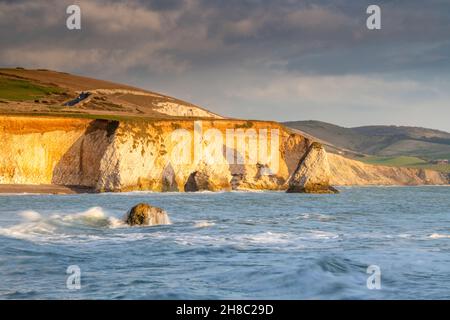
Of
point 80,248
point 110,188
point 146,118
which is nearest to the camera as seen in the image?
point 80,248

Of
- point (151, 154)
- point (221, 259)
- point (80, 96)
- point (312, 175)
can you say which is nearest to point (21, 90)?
point (80, 96)

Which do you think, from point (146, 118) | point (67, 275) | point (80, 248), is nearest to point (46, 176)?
point (146, 118)

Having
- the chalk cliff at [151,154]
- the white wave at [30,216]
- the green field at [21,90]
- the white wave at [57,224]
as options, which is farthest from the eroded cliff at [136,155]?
A: the white wave at [57,224]

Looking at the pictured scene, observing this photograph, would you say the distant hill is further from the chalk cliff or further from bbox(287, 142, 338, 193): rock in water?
bbox(287, 142, 338, 193): rock in water

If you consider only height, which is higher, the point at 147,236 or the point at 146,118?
the point at 146,118

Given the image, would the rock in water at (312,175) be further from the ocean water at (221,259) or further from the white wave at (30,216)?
the white wave at (30,216)

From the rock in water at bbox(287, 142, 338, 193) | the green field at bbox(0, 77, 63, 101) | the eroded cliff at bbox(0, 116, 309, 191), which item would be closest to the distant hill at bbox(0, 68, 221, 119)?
the green field at bbox(0, 77, 63, 101)
